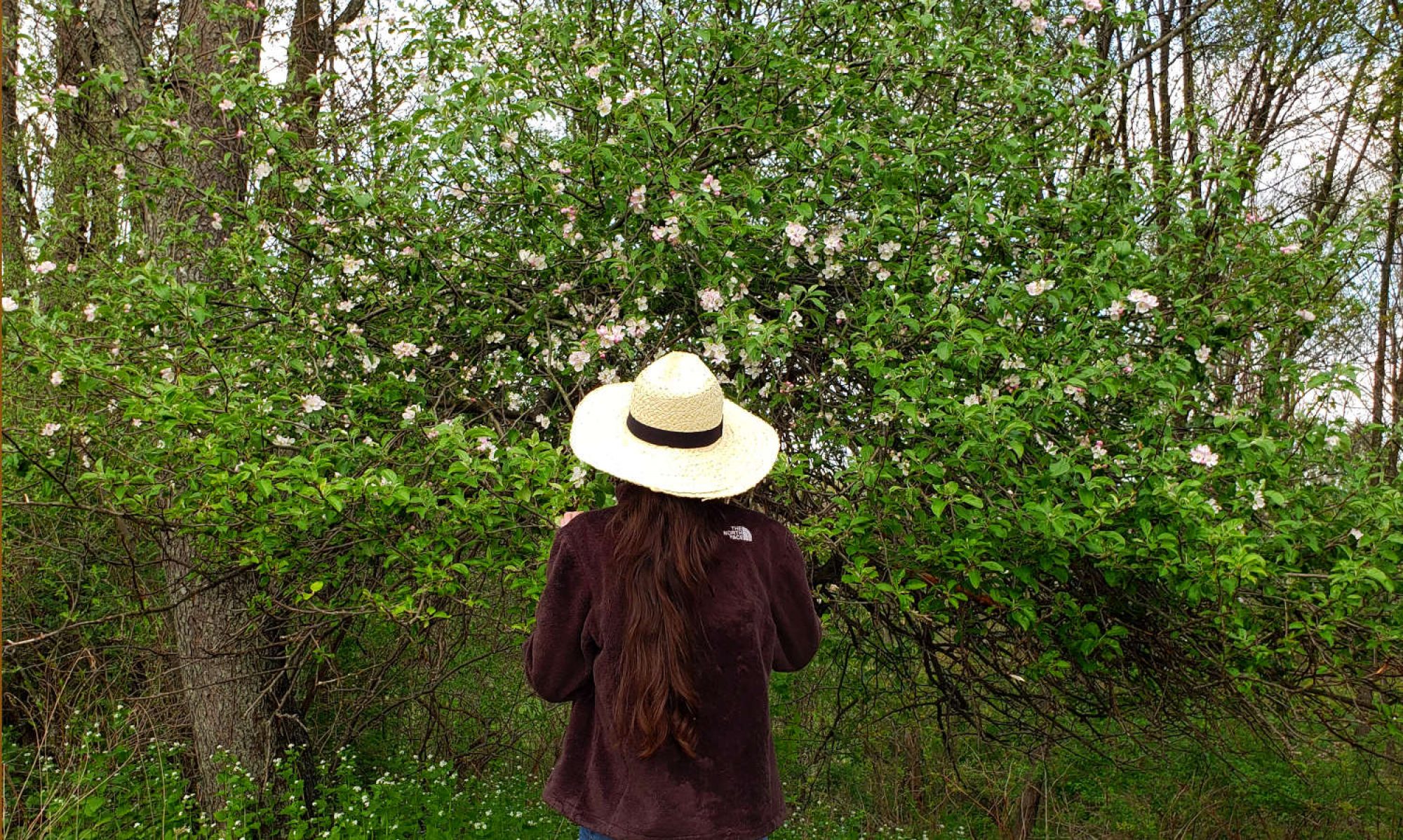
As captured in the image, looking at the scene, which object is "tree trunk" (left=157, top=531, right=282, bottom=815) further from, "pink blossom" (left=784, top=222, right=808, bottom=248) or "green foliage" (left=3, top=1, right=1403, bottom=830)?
"pink blossom" (left=784, top=222, right=808, bottom=248)

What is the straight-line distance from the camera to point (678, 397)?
2.01m

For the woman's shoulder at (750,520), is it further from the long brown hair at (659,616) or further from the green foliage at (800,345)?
the green foliage at (800,345)

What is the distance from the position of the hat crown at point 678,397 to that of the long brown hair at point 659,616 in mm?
156

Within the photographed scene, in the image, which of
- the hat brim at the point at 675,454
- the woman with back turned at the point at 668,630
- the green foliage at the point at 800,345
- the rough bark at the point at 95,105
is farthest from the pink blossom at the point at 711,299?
the rough bark at the point at 95,105

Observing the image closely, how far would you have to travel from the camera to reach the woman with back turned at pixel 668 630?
74.8 inches

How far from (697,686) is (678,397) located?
1.85 feet

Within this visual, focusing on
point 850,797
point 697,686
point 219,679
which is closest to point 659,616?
point 697,686

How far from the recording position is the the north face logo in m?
2.02

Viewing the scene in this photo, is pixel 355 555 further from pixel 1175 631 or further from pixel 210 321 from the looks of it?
pixel 1175 631

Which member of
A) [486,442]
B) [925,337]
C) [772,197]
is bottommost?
[486,442]

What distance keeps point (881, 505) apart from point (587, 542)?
4.47 feet

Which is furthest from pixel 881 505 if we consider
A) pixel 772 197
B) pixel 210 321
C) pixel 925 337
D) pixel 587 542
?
pixel 210 321

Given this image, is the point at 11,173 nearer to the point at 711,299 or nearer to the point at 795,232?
the point at 711,299

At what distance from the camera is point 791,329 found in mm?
3297
